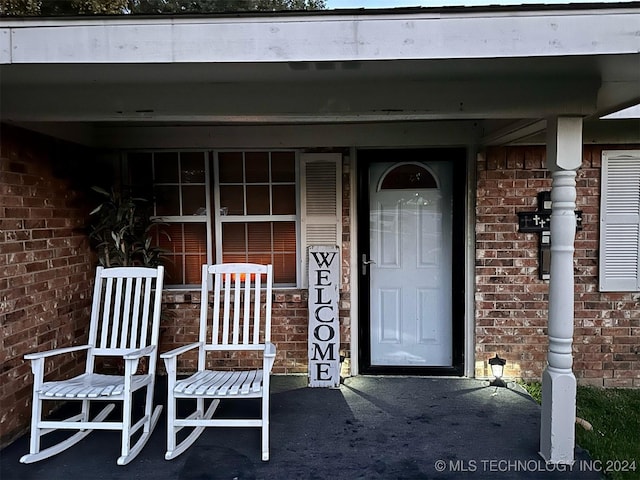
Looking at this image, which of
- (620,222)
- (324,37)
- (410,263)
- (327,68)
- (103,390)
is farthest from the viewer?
(410,263)

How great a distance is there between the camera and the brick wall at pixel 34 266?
2.80 metres

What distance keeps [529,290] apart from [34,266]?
373 centimetres

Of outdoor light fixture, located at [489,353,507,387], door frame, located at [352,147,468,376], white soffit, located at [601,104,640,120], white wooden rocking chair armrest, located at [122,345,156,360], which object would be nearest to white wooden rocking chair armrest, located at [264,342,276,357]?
white wooden rocking chair armrest, located at [122,345,156,360]

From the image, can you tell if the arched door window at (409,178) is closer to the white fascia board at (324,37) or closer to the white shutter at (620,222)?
the white shutter at (620,222)

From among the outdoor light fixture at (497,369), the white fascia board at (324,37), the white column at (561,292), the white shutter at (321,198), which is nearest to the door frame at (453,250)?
the white shutter at (321,198)

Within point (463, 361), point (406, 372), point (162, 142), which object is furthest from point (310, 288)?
point (162, 142)

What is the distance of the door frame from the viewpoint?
12.7 ft

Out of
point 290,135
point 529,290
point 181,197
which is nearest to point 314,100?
point 290,135

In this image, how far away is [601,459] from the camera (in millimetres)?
2627

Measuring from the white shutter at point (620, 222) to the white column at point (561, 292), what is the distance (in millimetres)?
1579

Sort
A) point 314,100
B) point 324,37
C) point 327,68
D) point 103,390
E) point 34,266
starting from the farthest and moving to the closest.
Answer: point 34,266 → point 103,390 → point 314,100 → point 327,68 → point 324,37

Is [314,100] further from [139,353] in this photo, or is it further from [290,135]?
[139,353]

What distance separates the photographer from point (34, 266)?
305 cm

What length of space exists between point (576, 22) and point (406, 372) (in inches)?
116
